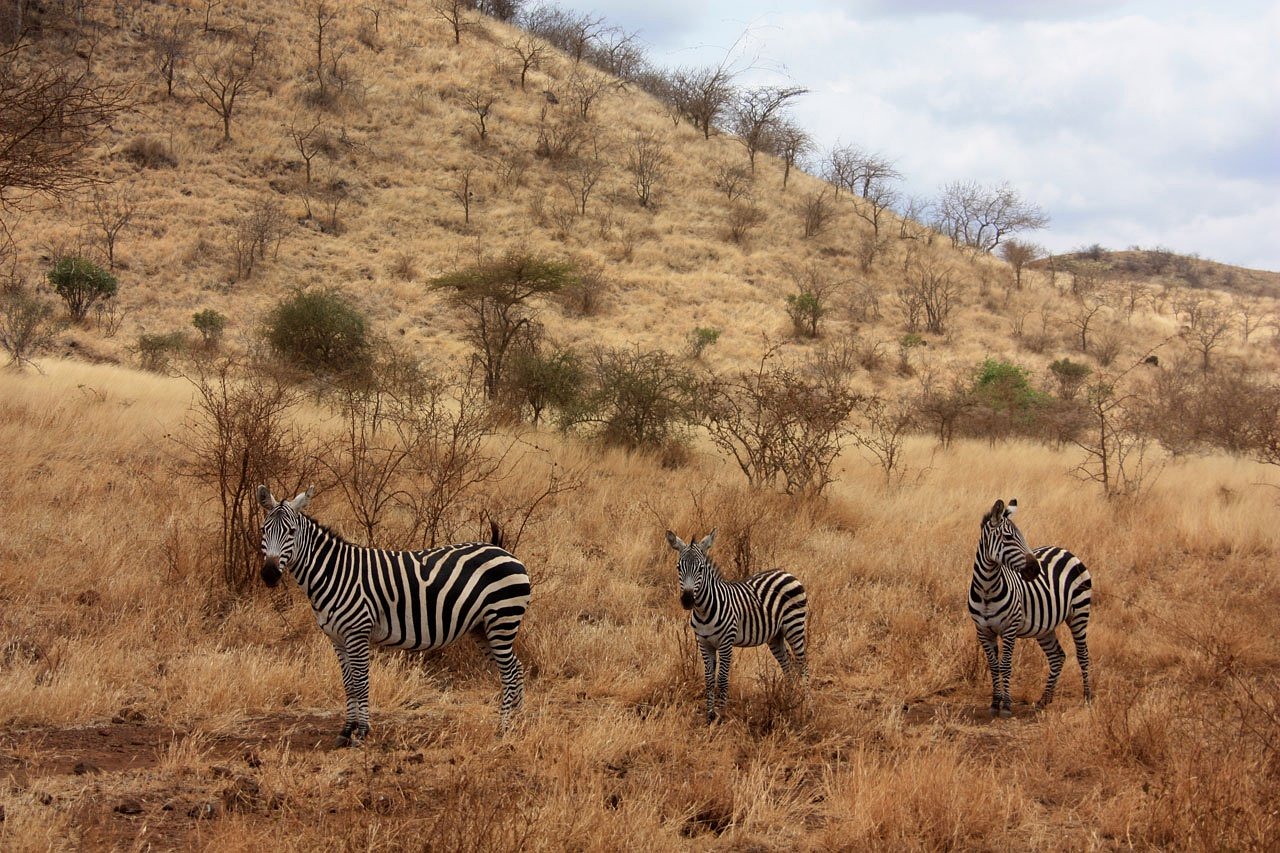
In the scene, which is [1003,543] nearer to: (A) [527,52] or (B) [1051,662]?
(B) [1051,662]

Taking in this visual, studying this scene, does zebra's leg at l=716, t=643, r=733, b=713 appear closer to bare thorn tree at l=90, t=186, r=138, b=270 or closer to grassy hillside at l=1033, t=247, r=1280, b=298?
bare thorn tree at l=90, t=186, r=138, b=270

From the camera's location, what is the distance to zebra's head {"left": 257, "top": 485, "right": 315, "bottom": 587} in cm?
505

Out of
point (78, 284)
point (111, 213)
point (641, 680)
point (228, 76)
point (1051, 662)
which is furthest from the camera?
point (228, 76)

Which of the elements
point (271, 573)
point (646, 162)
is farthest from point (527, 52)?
point (271, 573)

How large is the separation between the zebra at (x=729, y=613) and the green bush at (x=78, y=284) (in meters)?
28.6

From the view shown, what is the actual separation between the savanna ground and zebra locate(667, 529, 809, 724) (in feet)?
0.91

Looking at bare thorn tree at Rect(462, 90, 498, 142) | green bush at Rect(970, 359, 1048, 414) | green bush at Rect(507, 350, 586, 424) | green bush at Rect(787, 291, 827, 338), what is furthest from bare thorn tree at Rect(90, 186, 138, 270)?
green bush at Rect(970, 359, 1048, 414)

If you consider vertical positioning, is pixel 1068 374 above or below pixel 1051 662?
above

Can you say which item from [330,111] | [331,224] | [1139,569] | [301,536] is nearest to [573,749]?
[301,536]

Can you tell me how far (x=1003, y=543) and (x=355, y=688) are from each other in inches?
180

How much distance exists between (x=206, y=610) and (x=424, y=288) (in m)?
29.5

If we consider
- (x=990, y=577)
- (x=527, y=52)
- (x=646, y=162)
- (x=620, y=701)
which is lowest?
(x=620, y=701)

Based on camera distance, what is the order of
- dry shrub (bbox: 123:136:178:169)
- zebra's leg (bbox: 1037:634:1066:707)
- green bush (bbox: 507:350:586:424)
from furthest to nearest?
dry shrub (bbox: 123:136:178:169) < green bush (bbox: 507:350:586:424) < zebra's leg (bbox: 1037:634:1066:707)

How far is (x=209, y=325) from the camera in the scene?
2844 cm
